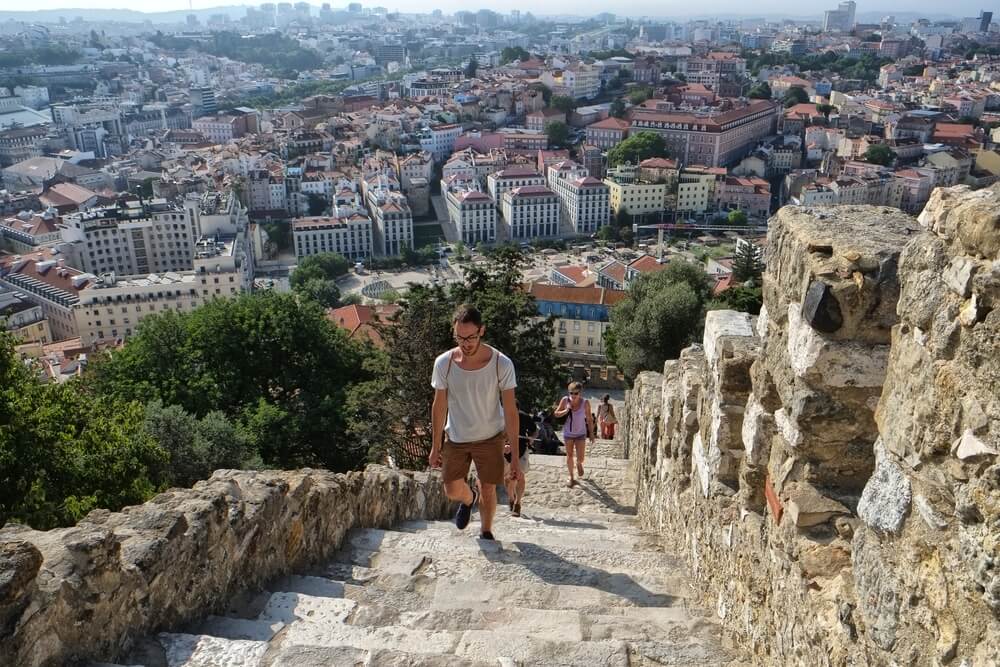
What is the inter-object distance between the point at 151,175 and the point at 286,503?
82.8 meters

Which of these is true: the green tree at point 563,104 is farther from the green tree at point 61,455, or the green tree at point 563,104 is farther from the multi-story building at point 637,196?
the green tree at point 61,455

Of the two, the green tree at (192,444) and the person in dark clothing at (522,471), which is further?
the green tree at (192,444)

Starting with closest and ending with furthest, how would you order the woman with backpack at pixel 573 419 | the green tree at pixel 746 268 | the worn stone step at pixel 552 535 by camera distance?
1. the worn stone step at pixel 552 535
2. the woman with backpack at pixel 573 419
3. the green tree at pixel 746 268

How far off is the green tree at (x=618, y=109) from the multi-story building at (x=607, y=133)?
9132 millimetres

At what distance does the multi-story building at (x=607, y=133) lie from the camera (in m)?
81.4

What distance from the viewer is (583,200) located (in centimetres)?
6556

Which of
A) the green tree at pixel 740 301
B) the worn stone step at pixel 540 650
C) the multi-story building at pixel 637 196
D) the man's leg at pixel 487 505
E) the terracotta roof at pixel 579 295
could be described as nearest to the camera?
the worn stone step at pixel 540 650

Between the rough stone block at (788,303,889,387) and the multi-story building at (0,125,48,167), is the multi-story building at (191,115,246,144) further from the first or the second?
the rough stone block at (788,303,889,387)

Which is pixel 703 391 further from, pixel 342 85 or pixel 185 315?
pixel 342 85

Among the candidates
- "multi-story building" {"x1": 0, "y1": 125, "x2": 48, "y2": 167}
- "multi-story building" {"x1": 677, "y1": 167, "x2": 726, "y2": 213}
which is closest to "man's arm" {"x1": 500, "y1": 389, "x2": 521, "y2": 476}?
"multi-story building" {"x1": 677, "y1": 167, "x2": 726, "y2": 213}

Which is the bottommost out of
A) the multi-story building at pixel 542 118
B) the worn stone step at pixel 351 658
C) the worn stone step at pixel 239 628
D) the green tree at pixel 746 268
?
the green tree at pixel 746 268

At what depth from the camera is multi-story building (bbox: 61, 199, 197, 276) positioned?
57375 millimetres

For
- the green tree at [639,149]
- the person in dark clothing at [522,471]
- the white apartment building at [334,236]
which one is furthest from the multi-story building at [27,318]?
the green tree at [639,149]

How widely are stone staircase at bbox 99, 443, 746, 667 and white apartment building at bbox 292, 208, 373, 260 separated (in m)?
59.4
